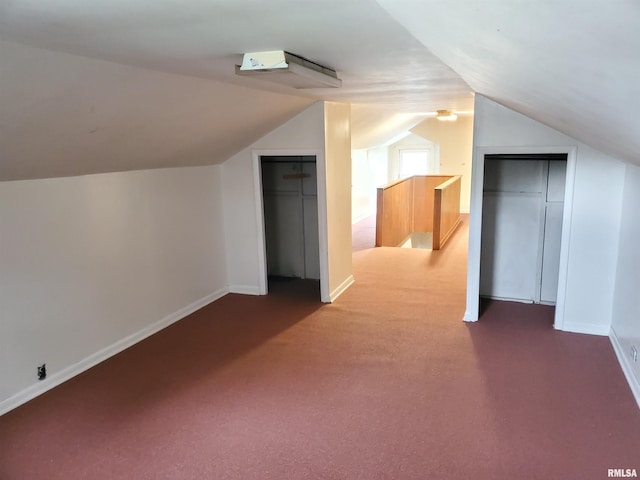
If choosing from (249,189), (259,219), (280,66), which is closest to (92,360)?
(259,219)

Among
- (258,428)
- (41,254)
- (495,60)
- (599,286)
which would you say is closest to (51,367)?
(41,254)

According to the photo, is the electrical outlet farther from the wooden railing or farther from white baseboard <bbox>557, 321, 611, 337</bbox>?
the wooden railing

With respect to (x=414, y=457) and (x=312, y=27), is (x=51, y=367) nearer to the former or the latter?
(x=414, y=457)

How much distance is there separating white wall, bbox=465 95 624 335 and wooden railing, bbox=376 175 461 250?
2.84 metres

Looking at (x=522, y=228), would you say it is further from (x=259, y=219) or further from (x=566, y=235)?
(x=259, y=219)

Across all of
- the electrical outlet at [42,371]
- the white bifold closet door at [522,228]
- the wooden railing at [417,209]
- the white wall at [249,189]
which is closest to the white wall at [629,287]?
the white bifold closet door at [522,228]

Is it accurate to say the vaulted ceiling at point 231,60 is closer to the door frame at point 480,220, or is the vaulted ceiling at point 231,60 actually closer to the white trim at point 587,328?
the door frame at point 480,220

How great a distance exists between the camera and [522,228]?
15.9ft

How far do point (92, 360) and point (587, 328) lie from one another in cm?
418

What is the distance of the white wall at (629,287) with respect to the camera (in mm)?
3244

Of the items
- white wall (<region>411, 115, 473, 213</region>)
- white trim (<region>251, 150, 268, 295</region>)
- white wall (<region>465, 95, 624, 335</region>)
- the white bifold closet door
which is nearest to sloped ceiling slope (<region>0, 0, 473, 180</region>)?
white wall (<region>465, 95, 624, 335</region>)

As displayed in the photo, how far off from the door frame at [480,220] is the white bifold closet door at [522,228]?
0.50m

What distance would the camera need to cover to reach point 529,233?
190 inches

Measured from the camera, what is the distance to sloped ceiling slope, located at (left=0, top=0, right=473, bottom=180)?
1679 millimetres
